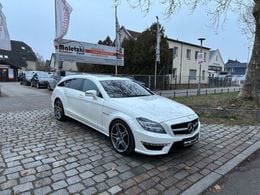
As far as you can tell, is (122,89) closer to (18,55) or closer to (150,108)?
(150,108)

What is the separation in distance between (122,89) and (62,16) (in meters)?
9.28

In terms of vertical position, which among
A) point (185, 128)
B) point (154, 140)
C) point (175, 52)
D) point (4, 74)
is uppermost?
point (175, 52)

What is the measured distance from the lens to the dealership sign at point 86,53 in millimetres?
16609

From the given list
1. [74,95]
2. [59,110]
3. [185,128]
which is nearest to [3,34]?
[59,110]

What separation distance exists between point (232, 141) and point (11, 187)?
15.6 feet

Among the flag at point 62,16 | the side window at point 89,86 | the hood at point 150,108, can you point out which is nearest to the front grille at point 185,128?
the hood at point 150,108

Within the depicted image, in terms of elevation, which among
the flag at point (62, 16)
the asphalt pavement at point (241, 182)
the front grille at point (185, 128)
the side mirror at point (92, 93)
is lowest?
the asphalt pavement at point (241, 182)

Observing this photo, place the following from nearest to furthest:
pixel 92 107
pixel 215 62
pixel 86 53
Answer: pixel 92 107
pixel 86 53
pixel 215 62

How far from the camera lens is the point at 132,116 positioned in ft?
13.5

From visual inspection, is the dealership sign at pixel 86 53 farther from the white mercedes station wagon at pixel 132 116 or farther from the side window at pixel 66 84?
the white mercedes station wagon at pixel 132 116

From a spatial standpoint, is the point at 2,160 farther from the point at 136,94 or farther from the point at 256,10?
the point at 256,10

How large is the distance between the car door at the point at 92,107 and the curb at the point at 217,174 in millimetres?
2387

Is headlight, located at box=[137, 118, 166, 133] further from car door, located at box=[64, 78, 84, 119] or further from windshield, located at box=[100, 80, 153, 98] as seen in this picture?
car door, located at box=[64, 78, 84, 119]

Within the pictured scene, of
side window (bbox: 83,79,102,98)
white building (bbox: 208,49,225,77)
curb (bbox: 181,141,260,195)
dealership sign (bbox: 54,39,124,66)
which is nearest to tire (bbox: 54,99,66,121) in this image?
side window (bbox: 83,79,102,98)
